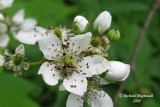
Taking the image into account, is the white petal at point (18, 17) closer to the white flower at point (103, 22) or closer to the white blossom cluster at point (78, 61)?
Result: the white blossom cluster at point (78, 61)

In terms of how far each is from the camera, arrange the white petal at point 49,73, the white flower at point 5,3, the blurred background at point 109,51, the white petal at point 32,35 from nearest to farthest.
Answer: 1. the white petal at point 49,73
2. the white petal at point 32,35
3. the white flower at point 5,3
4. the blurred background at point 109,51

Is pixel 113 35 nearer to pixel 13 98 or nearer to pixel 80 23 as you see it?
pixel 80 23

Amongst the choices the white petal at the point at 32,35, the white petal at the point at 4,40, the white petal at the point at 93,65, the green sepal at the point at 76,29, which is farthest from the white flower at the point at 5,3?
the white petal at the point at 93,65

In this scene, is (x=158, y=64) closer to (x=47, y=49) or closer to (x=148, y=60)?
(x=148, y=60)

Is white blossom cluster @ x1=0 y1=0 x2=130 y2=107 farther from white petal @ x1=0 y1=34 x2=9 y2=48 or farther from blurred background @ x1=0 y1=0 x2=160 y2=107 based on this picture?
white petal @ x1=0 y1=34 x2=9 y2=48

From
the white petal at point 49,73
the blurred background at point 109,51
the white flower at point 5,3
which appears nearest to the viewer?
the white petal at point 49,73

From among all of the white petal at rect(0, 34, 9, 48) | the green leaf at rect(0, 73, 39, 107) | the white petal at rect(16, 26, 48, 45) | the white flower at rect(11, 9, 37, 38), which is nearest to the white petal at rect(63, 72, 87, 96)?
the white petal at rect(16, 26, 48, 45)

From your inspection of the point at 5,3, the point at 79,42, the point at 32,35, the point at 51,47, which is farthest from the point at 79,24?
the point at 5,3

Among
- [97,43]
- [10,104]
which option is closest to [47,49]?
[97,43]
